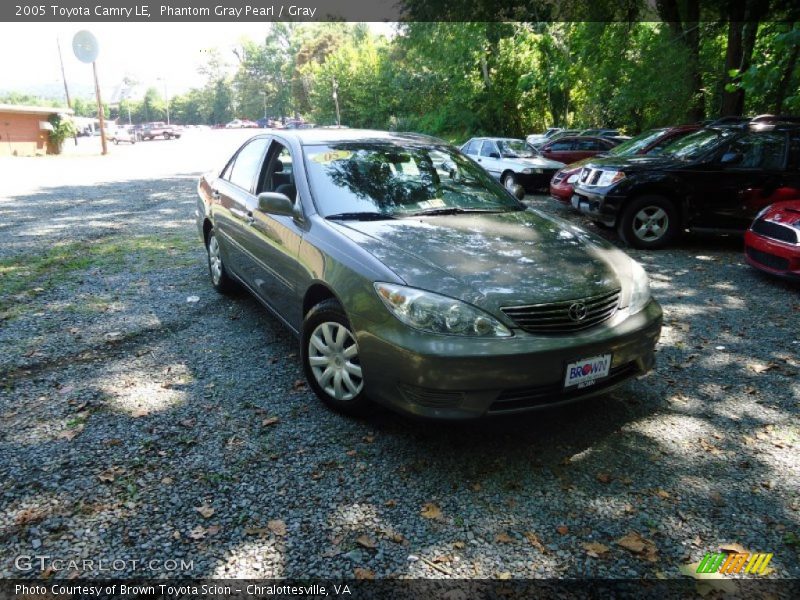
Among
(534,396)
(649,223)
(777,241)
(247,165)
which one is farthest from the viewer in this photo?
(649,223)

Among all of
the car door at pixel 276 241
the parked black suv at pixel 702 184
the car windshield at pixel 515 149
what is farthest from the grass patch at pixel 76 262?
the car windshield at pixel 515 149

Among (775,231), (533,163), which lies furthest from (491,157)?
(775,231)

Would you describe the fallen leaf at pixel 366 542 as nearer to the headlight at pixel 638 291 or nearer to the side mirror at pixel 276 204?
the headlight at pixel 638 291

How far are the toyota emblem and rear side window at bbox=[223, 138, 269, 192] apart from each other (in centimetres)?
293

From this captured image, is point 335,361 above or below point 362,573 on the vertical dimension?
above

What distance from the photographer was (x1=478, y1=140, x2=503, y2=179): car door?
14250 millimetres

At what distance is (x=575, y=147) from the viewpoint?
1647 centimetres

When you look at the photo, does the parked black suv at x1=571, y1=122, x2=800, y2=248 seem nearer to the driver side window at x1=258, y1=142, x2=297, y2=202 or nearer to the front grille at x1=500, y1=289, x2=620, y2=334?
the driver side window at x1=258, y1=142, x2=297, y2=202

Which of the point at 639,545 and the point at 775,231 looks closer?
the point at 639,545

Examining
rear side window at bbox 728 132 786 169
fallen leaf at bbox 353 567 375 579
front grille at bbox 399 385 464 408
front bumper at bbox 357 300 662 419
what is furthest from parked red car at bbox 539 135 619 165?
fallen leaf at bbox 353 567 375 579

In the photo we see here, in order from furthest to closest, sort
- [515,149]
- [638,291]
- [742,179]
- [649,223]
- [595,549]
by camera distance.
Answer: [515,149] → [649,223] → [742,179] → [638,291] → [595,549]

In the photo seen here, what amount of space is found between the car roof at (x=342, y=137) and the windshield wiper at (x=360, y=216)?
34.2 inches

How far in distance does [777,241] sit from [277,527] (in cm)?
601

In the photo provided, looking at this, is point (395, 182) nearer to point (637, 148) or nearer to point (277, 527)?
point (277, 527)
